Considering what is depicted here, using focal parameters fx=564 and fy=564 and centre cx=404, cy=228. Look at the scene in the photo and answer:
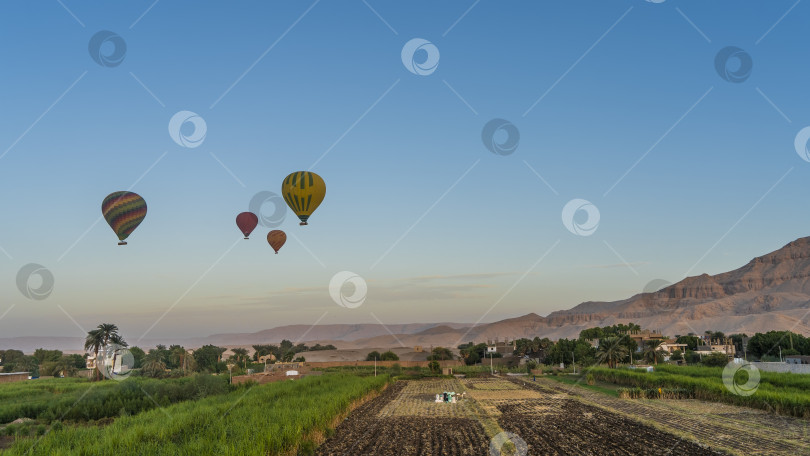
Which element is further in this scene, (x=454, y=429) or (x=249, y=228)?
(x=249, y=228)

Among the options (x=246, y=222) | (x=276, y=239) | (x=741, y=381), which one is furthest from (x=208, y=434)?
(x=741, y=381)

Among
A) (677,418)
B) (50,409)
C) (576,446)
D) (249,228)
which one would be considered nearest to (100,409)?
(50,409)

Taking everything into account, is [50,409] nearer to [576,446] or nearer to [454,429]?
[454,429]

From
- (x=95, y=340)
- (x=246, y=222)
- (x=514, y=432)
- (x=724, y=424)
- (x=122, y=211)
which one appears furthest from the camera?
(x=95, y=340)

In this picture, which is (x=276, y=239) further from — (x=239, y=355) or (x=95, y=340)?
(x=239, y=355)

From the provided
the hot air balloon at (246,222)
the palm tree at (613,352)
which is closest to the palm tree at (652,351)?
the palm tree at (613,352)

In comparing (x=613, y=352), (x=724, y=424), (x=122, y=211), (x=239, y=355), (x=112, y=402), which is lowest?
(x=724, y=424)

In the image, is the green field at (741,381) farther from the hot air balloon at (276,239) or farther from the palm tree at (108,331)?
the palm tree at (108,331)
